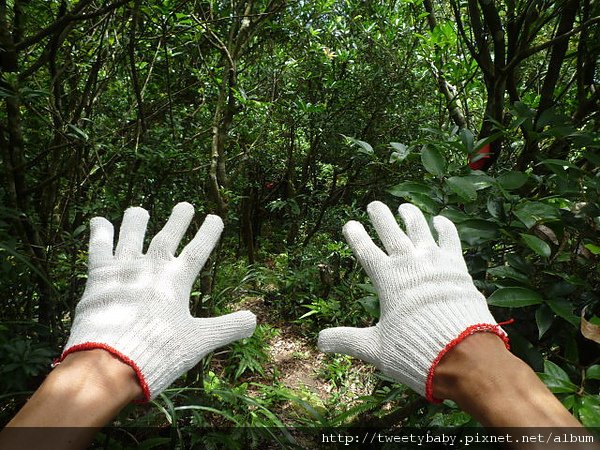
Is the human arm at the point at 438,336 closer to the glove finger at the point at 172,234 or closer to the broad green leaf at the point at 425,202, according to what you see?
the broad green leaf at the point at 425,202

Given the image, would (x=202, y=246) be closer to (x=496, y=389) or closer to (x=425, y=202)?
(x=425, y=202)

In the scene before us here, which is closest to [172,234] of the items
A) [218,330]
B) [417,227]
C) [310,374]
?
[218,330]

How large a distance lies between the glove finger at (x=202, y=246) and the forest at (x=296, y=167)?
488 millimetres

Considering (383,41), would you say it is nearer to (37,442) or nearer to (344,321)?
(344,321)

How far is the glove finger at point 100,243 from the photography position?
1089 mm

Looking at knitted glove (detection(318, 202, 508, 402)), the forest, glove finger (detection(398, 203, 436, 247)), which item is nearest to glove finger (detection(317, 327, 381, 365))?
knitted glove (detection(318, 202, 508, 402))

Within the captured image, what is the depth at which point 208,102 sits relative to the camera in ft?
8.54

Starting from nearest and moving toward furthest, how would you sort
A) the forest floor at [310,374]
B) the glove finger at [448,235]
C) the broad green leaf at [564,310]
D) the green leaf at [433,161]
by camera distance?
1. the broad green leaf at [564,310]
2. the glove finger at [448,235]
3. the green leaf at [433,161]
4. the forest floor at [310,374]

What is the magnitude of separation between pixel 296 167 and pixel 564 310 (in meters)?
3.85

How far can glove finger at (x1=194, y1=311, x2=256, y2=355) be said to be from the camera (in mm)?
1027

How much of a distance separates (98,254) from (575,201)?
4.54ft

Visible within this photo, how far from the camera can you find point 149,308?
978mm

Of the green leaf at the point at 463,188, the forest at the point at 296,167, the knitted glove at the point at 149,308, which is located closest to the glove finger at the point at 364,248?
the forest at the point at 296,167

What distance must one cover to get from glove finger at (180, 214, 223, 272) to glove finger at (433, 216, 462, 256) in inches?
24.6
